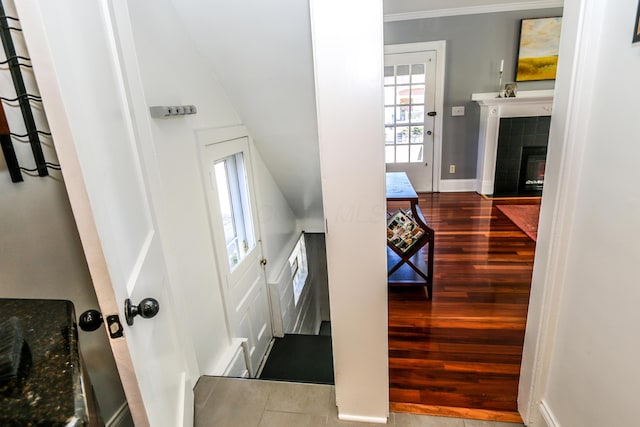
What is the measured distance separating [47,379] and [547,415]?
63.0 inches

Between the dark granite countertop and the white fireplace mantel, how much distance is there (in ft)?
15.2

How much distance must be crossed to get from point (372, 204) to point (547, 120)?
410 centimetres

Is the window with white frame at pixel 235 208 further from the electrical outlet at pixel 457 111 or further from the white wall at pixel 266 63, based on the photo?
the electrical outlet at pixel 457 111

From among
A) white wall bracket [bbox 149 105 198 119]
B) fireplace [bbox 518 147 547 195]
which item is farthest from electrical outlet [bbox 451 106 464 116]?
white wall bracket [bbox 149 105 198 119]

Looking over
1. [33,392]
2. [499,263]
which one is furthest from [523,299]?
[33,392]

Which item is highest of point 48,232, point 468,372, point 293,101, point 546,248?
point 293,101

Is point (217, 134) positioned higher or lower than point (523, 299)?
higher

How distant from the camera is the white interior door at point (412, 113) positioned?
4496 mm

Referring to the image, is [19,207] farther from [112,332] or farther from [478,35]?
[478,35]

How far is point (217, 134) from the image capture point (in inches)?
84.8

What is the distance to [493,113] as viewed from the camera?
4.34 meters

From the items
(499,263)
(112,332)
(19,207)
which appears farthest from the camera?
(499,263)

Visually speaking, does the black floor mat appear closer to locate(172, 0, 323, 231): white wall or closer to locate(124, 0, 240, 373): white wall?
locate(124, 0, 240, 373): white wall

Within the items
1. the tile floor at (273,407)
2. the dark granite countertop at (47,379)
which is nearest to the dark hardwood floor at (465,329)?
the tile floor at (273,407)
